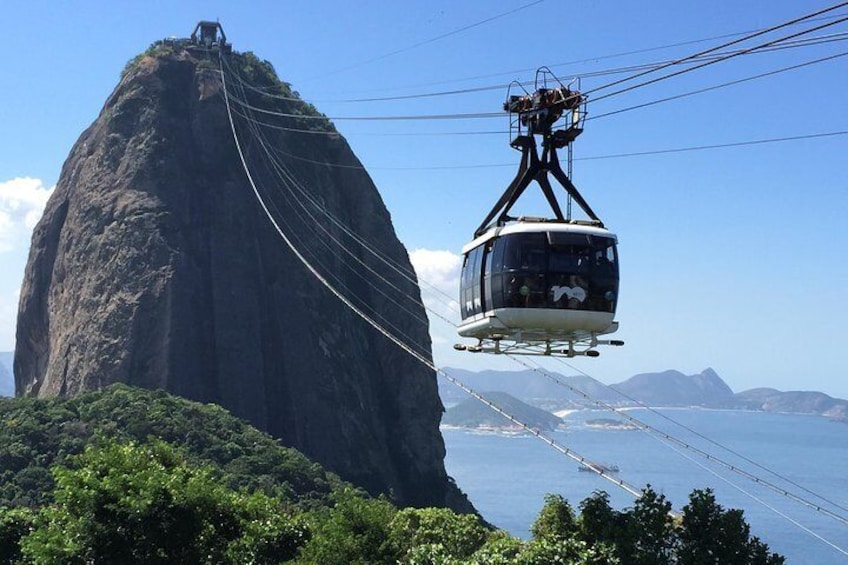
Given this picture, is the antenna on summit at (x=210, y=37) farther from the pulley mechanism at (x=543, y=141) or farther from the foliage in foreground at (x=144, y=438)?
the pulley mechanism at (x=543, y=141)

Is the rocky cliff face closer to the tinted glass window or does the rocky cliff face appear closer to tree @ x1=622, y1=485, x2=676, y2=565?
tree @ x1=622, y1=485, x2=676, y2=565

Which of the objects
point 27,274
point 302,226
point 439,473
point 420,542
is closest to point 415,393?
point 439,473

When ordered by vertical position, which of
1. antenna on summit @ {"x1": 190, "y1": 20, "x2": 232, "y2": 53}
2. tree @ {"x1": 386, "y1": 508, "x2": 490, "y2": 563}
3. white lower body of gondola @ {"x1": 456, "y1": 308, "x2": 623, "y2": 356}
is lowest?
tree @ {"x1": 386, "y1": 508, "x2": 490, "y2": 563}

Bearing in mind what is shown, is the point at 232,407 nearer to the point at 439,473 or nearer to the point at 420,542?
the point at 439,473

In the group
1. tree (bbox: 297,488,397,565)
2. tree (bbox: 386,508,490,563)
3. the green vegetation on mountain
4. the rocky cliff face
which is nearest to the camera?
the green vegetation on mountain

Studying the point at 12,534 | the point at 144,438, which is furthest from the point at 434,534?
the point at 144,438

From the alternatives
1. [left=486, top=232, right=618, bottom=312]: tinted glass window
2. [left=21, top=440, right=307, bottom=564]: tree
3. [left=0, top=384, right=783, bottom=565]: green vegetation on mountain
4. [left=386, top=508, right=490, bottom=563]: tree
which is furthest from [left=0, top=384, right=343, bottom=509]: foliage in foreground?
[left=486, top=232, right=618, bottom=312]: tinted glass window

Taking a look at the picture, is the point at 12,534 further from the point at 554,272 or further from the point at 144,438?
the point at 144,438
